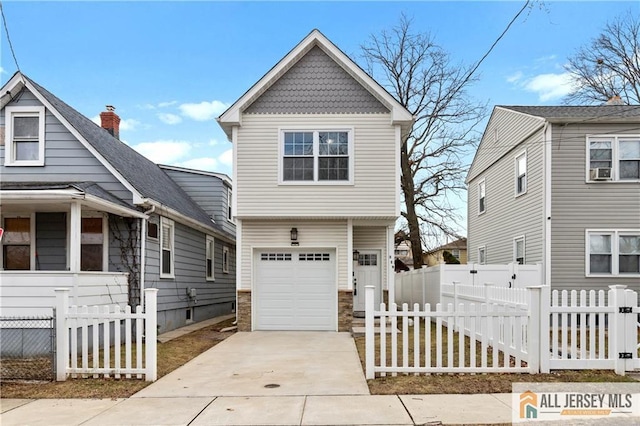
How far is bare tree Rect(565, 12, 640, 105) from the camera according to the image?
27.4m

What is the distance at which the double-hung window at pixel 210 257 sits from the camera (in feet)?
59.4

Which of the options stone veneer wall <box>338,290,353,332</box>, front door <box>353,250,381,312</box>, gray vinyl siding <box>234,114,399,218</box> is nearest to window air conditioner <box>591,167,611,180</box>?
gray vinyl siding <box>234,114,399,218</box>

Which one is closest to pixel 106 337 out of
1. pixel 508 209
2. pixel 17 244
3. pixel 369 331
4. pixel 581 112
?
pixel 369 331

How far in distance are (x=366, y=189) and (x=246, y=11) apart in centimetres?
527

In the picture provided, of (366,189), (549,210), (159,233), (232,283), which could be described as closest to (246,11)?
(366,189)

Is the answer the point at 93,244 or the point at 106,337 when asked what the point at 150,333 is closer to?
the point at 106,337

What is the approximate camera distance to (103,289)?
10.9 metres

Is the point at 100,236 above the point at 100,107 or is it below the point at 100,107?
below

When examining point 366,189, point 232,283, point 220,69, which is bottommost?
point 232,283

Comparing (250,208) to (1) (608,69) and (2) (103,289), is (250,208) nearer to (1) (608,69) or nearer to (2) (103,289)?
(2) (103,289)

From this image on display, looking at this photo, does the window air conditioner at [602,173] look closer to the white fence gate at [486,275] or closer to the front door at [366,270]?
the white fence gate at [486,275]

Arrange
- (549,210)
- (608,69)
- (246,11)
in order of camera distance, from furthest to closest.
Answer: (608,69)
(549,210)
(246,11)

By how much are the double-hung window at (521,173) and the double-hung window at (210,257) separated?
11213 mm

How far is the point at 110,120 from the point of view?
16859 mm
